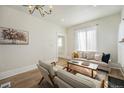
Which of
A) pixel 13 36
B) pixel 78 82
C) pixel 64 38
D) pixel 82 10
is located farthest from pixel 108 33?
pixel 13 36

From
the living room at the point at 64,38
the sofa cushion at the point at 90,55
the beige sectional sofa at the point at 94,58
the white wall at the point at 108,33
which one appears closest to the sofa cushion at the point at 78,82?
the living room at the point at 64,38

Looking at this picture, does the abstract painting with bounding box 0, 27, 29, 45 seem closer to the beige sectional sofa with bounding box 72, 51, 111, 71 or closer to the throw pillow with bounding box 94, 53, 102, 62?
the beige sectional sofa with bounding box 72, 51, 111, 71

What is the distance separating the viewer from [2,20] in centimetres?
289

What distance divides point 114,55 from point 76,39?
219 centimetres

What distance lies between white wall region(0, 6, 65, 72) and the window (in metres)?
1.52

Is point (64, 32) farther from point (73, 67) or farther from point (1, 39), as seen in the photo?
point (1, 39)

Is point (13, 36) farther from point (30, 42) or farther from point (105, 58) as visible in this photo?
point (105, 58)

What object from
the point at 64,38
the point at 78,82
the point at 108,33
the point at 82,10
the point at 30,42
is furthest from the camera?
the point at 64,38

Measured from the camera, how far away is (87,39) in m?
4.70

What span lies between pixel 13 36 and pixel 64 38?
3.40 metres

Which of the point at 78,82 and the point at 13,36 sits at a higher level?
the point at 13,36

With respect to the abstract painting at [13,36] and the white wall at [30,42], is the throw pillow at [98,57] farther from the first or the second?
the abstract painting at [13,36]

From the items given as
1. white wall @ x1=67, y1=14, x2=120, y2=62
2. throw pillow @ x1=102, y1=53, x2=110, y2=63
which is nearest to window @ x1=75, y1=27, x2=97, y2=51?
white wall @ x1=67, y1=14, x2=120, y2=62

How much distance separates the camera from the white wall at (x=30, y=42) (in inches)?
117
